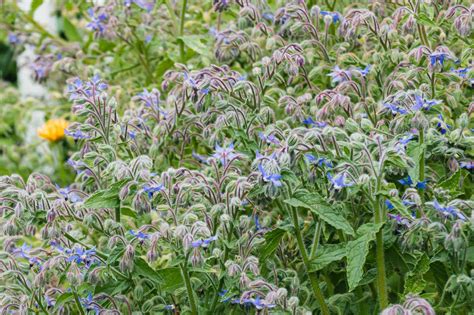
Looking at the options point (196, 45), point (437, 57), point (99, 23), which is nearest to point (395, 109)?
point (437, 57)

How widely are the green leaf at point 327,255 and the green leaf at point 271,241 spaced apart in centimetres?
10

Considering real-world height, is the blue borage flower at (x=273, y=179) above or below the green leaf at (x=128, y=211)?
above

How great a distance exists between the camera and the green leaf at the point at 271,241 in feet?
6.59

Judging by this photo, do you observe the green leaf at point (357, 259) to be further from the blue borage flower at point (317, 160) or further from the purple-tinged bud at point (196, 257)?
the purple-tinged bud at point (196, 257)

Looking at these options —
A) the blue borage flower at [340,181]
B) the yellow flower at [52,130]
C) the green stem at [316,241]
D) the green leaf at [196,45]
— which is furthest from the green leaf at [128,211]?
the yellow flower at [52,130]

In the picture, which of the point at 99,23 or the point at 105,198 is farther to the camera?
the point at 99,23

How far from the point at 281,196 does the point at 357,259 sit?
0.71 feet

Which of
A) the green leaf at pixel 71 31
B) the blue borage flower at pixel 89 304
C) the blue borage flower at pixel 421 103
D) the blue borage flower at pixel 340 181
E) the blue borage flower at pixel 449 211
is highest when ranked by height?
the blue borage flower at pixel 421 103

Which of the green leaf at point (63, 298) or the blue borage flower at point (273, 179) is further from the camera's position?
the green leaf at point (63, 298)

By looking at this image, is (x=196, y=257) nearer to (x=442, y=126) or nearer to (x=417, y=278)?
(x=417, y=278)

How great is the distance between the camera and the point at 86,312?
7.02ft

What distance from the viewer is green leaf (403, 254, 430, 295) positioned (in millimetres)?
1882

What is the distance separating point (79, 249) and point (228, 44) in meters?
0.91

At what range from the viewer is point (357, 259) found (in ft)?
6.19
